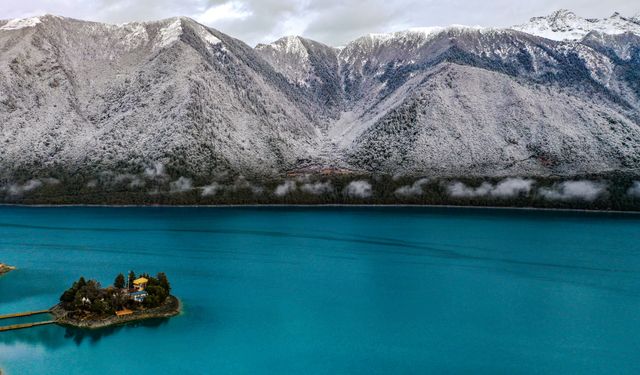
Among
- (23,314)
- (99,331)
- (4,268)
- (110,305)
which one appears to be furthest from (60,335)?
(4,268)

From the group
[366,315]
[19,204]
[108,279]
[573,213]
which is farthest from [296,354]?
[19,204]

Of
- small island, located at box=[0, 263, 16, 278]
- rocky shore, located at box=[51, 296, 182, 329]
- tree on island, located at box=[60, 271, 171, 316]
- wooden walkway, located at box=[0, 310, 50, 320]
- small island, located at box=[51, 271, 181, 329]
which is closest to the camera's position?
rocky shore, located at box=[51, 296, 182, 329]

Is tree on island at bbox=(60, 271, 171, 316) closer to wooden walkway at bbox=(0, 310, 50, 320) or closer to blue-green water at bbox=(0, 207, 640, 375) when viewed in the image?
wooden walkway at bbox=(0, 310, 50, 320)

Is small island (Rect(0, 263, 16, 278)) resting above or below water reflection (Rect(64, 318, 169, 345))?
above

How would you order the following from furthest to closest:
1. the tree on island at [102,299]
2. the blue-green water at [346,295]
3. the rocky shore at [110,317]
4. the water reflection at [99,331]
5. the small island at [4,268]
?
the small island at [4,268] < the tree on island at [102,299] < the rocky shore at [110,317] < the water reflection at [99,331] < the blue-green water at [346,295]

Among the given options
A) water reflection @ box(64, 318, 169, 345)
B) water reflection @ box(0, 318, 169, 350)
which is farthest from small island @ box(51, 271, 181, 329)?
water reflection @ box(0, 318, 169, 350)

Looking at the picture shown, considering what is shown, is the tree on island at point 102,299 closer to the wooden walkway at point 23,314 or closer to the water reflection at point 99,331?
the wooden walkway at point 23,314

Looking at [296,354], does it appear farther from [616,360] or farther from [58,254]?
[58,254]

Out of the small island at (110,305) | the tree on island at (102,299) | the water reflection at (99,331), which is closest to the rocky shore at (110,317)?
the small island at (110,305)
